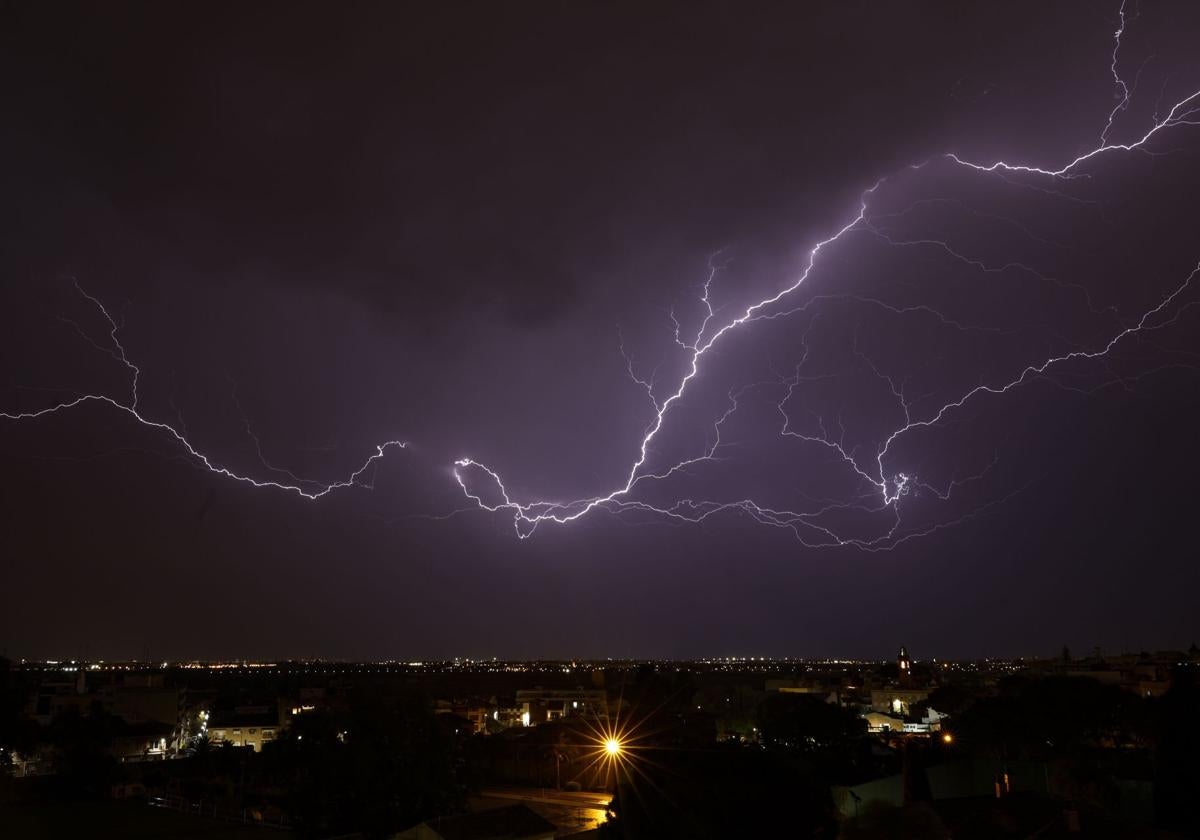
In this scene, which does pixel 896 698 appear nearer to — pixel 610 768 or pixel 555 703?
pixel 555 703

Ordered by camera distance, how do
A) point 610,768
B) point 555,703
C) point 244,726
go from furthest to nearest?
point 555,703, point 244,726, point 610,768

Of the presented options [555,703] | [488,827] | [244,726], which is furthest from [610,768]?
[555,703]

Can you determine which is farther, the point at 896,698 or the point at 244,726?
the point at 896,698

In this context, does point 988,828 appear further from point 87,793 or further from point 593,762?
point 87,793

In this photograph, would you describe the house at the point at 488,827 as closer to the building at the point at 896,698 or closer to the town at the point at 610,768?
the town at the point at 610,768

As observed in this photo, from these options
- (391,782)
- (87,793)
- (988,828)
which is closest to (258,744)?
(87,793)

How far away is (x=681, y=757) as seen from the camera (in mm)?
13719

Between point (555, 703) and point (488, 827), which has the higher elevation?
point (488, 827)

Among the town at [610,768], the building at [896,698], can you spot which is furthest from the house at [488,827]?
the building at [896,698]

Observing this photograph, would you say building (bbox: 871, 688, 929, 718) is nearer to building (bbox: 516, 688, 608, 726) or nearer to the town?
the town

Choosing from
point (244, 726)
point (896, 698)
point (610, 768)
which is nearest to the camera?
point (610, 768)

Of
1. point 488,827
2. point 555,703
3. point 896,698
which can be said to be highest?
point 488,827

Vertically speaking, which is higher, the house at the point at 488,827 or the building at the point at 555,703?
the house at the point at 488,827

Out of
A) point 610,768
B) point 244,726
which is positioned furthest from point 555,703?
point 610,768
